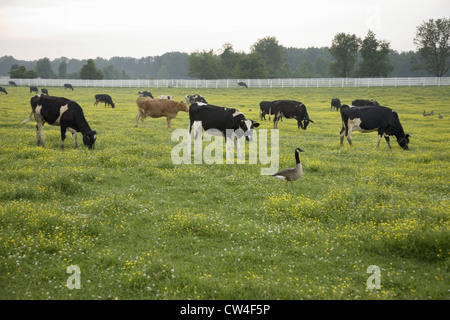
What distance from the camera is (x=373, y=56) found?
73.3 meters

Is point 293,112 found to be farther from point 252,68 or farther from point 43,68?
point 43,68

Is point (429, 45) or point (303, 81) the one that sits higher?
point (429, 45)

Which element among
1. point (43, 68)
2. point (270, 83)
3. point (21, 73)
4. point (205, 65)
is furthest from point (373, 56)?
point (43, 68)

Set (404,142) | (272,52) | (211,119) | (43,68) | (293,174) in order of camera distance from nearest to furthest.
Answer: (293,174)
(211,119)
(404,142)
(272,52)
(43,68)

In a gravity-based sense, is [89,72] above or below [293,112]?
above

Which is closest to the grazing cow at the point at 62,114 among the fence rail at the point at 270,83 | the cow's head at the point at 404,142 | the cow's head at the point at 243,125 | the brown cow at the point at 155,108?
the cow's head at the point at 243,125

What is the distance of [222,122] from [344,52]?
7506cm

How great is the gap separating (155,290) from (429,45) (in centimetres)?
9222

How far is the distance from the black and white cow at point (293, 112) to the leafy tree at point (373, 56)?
58.3m

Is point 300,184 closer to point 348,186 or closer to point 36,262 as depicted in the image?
point 348,186

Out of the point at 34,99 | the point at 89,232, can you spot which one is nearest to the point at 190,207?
the point at 89,232

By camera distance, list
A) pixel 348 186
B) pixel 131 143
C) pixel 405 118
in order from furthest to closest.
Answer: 1. pixel 405 118
2. pixel 131 143
3. pixel 348 186

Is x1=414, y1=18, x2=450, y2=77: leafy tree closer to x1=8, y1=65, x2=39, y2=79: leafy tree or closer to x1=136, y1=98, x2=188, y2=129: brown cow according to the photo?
x1=136, y1=98, x2=188, y2=129: brown cow

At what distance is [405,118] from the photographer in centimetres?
3039
